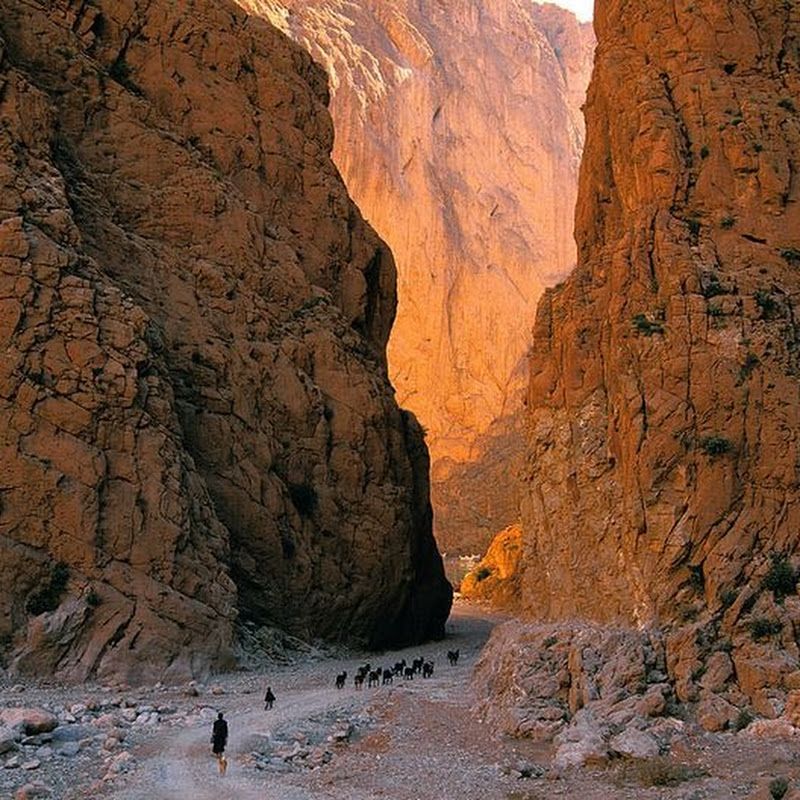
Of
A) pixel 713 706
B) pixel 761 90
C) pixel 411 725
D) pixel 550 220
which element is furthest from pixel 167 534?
pixel 550 220

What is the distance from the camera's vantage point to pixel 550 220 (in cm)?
11350

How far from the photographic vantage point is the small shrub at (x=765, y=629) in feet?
→ 58.1

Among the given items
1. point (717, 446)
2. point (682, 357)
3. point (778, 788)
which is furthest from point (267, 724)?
point (682, 357)

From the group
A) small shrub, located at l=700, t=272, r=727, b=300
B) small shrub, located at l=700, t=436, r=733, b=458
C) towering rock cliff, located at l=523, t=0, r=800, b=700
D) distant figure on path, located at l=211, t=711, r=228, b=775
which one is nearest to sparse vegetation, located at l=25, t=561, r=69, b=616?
distant figure on path, located at l=211, t=711, r=228, b=775

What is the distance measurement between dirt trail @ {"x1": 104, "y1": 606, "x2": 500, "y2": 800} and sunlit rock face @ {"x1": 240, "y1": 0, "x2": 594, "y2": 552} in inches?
2414

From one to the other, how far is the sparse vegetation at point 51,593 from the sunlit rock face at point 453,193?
6553 cm

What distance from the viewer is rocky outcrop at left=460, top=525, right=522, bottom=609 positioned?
61.2 metres

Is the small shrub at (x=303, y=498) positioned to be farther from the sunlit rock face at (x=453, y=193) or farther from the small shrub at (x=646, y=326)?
the sunlit rock face at (x=453, y=193)

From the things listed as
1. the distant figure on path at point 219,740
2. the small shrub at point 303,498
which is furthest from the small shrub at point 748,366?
the small shrub at point 303,498

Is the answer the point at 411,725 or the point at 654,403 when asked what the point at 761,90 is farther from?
the point at 411,725

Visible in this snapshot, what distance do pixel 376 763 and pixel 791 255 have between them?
1575 centimetres

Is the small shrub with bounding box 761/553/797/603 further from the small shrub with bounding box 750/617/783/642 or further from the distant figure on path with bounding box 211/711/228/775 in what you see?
the distant figure on path with bounding box 211/711/228/775

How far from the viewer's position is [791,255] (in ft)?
75.0

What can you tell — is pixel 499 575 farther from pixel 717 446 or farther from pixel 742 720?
pixel 742 720
